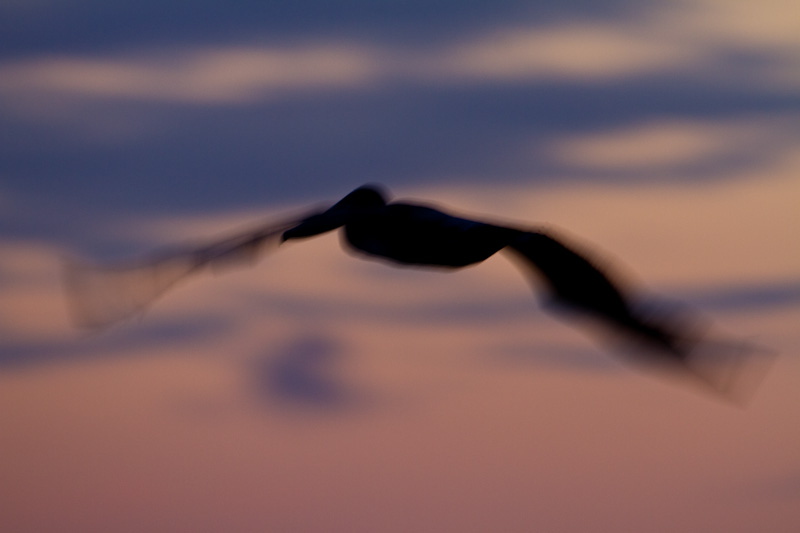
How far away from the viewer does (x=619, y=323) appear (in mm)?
10258

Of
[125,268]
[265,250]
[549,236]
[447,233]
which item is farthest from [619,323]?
[125,268]

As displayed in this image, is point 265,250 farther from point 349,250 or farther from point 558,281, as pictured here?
point 558,281

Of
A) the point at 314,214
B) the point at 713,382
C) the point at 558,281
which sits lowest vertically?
the point at 713,382

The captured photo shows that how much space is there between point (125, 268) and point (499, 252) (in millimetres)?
3868

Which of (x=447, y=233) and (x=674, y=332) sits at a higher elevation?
(x=447, y=233)

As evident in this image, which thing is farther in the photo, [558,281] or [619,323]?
[558,281]

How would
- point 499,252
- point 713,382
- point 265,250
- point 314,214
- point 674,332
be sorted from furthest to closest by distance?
1. point 314,214
2. point 499,252
3. point 265,250
4. point 674,332
5. point 713,382

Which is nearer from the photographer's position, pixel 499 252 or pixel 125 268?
pixel 125 268

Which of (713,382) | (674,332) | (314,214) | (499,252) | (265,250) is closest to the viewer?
(713,382)

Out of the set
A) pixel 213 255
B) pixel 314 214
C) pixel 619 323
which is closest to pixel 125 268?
pixel 213 255

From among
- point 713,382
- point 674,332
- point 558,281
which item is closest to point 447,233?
point 558,281

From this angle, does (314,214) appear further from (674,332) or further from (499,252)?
(674,332)

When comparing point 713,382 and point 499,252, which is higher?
point 499,252

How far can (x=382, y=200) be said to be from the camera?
13055 millimetres
